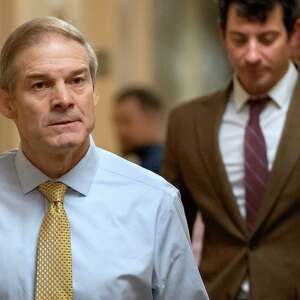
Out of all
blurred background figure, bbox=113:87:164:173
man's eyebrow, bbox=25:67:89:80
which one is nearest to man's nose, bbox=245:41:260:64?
man's eyebrow, bbox=25:67:89:80

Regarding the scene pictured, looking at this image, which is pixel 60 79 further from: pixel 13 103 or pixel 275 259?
pixel 275 259

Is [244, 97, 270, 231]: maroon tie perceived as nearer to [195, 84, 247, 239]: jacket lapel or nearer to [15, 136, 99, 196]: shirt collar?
[195, 84, 247, 239]: jacket lapel

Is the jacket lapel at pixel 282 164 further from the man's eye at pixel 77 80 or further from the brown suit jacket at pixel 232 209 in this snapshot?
the man's eye at pixel 77 80

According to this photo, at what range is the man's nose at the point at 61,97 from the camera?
2656mm

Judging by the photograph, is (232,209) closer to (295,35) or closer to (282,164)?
(282,164)

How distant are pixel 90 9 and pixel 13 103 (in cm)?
422

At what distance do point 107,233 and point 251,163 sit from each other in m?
0.86

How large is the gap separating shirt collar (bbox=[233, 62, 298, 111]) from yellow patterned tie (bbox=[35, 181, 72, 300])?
101cm

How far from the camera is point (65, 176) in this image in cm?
280

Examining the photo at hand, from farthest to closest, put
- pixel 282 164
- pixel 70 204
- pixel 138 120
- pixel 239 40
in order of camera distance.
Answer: pixel 138 120, pixel 239 40, pixel 282 164, pixel 70 204

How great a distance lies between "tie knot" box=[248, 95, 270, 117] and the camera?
3521 millimetres

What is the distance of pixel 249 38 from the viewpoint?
3.45m

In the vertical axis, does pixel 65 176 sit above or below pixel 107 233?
above

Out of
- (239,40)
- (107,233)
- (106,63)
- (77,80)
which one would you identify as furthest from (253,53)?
(106,63)
